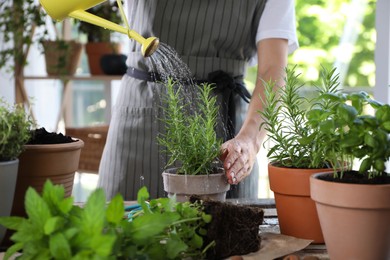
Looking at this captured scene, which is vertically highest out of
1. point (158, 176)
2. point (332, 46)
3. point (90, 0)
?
point (332, 46)

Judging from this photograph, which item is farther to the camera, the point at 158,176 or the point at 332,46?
the point at 332,46

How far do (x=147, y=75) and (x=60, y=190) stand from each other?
1.17 metres

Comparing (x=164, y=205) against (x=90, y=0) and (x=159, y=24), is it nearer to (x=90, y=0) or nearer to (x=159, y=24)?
(x=90, y=0)

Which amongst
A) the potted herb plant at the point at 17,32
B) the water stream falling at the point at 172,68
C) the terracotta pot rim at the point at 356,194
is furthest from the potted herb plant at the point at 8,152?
the potted herb plant at the point at 17,32

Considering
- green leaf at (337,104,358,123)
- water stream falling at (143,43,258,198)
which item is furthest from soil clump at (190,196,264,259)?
water stream falling at (143,43,258,198)

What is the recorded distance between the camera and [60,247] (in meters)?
0.79

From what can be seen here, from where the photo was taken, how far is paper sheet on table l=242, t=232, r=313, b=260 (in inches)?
42.3

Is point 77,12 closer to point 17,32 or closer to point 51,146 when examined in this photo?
point 51,146

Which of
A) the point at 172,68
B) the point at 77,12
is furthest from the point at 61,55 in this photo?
the point at 77,12

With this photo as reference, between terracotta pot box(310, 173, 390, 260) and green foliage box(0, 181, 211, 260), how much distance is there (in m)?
0.24

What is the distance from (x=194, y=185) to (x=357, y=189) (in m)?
0.33

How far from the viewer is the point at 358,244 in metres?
1.03

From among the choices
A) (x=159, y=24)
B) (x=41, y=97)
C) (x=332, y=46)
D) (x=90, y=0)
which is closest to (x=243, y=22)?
(x=159, y=24)

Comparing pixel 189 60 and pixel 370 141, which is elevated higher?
pixel 189 60
